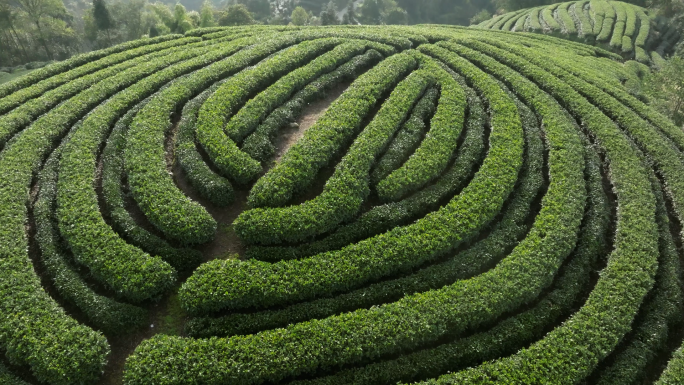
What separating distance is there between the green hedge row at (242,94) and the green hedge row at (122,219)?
4519 millimetres

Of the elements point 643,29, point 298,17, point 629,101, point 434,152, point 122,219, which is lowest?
point 122,219

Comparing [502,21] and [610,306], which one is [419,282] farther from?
[502,21]

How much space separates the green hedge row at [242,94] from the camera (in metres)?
21.0

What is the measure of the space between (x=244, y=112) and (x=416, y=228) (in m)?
13.0

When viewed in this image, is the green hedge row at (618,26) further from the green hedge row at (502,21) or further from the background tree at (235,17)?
the background tree at (235,17)

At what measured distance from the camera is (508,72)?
3081cm

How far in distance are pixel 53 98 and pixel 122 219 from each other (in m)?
14.2

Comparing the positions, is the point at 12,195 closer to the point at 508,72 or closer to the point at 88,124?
the point at 88,124

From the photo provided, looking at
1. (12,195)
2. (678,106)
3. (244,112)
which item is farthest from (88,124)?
(678,106)

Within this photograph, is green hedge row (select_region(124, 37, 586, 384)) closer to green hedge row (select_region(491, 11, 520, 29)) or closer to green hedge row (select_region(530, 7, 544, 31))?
green hedge row (select_region(530, 7, 544, 31))

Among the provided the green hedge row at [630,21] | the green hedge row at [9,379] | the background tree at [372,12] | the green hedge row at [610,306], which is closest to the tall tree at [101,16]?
the green hedge row at [9,379]

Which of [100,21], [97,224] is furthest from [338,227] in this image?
[100,21]

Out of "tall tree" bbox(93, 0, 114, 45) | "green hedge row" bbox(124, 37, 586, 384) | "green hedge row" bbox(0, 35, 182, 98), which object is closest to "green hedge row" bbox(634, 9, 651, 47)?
"green hedge row" bbox(124, 37, 586, 384)

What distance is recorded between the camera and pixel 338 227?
1877cm
